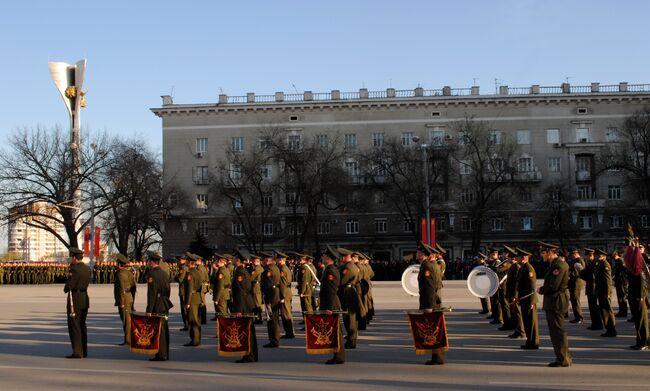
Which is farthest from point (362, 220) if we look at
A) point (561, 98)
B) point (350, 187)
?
point (561, 98)

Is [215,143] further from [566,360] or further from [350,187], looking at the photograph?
[566,360]

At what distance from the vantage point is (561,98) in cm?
6994

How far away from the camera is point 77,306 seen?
1447cm

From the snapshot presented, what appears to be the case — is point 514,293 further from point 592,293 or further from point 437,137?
point 437,137

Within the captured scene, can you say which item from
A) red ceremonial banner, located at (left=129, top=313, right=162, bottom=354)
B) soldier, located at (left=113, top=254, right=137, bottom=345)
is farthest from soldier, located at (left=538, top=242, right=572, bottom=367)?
soldier, located at (left=113, top=254, right=137, bottom=345)

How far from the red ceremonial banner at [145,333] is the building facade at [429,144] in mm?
53581

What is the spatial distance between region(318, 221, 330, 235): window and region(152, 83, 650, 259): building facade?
0.09 meters

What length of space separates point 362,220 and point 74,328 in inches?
2247

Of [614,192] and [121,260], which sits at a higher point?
[614,192]

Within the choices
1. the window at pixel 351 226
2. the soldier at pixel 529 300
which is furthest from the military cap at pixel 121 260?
the window at pixel 351 226

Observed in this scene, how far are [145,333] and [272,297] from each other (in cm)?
321

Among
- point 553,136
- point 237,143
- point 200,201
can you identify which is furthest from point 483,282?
point 200,201

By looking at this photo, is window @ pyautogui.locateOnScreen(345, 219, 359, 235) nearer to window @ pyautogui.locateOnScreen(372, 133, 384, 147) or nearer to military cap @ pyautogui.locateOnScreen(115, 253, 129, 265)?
window @ pyautogui.locateOnScreen(372, 133, 384, 147)

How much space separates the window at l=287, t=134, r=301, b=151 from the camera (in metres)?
66.2
